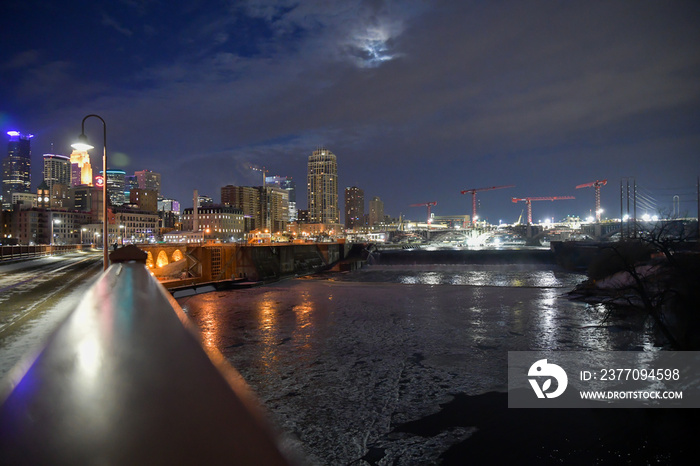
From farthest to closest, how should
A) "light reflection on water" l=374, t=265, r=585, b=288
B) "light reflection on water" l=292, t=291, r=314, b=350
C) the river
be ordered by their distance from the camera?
"light reflection on water" l=374, t=265, r=585, b=288
"light reflection on water" l=292, t=291, r=314, b=350
the river

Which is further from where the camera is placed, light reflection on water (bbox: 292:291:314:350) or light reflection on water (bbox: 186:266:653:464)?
light reflection on water (bbox: 292:291:314:350)

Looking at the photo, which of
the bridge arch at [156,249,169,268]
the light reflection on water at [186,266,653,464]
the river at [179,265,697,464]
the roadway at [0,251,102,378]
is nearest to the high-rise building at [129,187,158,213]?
the bridge arch at [156,249,169,268]

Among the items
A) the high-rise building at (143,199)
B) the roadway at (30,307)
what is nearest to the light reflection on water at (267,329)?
the roadway at (30,307)

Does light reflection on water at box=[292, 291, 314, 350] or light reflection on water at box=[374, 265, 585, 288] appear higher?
light reflection on water at box=[292, 291, 314, 350]

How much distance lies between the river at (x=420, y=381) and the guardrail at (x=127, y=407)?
45 centimetres

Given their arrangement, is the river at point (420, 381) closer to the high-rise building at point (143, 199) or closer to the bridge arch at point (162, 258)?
the bridge arch at point (162, 258)

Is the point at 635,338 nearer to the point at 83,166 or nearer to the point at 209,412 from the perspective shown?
the point at 209,412

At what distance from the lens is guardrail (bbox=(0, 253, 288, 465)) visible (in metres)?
1.25

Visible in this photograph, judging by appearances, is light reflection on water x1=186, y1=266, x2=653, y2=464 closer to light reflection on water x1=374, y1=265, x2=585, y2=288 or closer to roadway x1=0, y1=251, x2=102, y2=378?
roadway x1=0, y1=251, x2=102, y2=378

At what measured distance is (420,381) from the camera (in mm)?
12711

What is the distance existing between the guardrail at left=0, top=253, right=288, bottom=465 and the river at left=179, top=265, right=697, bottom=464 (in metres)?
0.45

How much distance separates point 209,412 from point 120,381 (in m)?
0.43

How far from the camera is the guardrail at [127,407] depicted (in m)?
1.25

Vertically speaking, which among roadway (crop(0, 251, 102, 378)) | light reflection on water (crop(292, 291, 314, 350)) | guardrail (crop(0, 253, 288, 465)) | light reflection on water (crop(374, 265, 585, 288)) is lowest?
light reflection on water (crop(374, 265, 585, 288))
